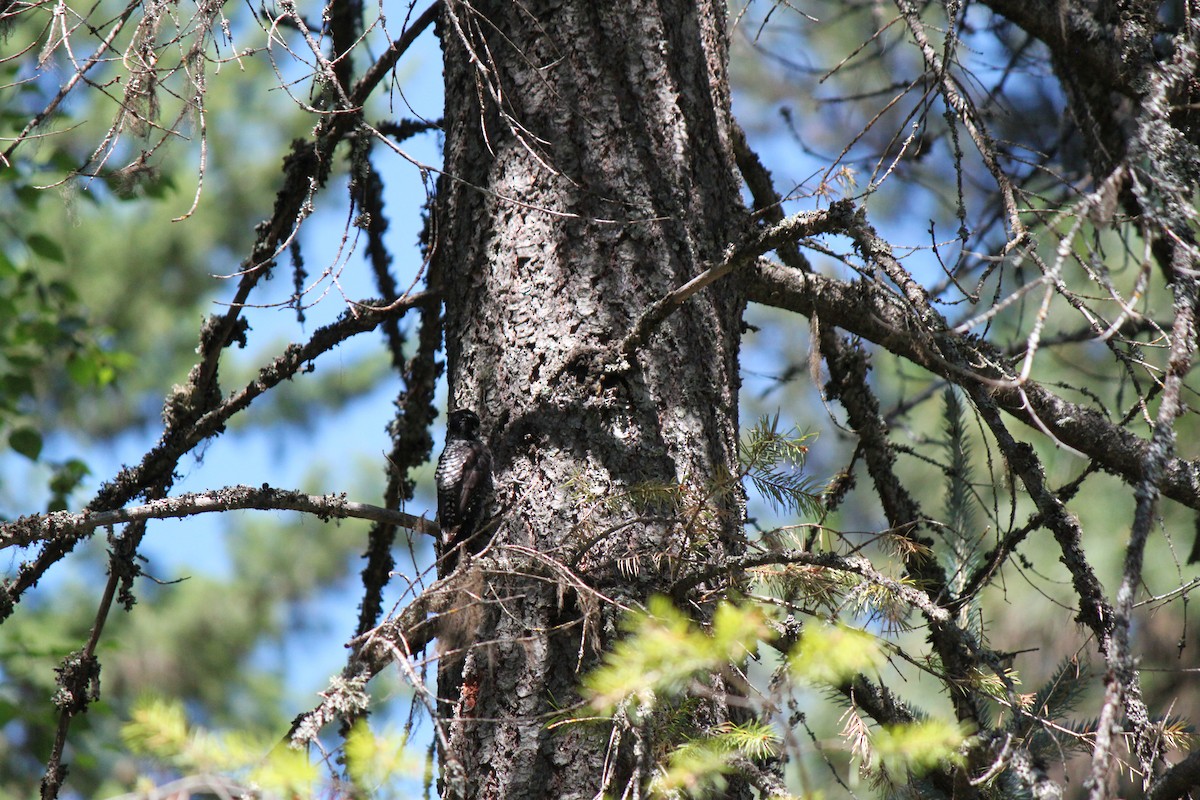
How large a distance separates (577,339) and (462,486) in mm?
465

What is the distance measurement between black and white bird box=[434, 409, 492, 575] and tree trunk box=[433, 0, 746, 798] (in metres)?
0.05

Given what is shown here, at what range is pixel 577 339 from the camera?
2125mm

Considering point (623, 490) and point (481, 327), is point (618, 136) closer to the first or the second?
point (481, 327)

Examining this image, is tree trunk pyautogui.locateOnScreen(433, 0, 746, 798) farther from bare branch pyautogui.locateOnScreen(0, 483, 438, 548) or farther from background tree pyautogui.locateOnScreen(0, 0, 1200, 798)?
bare branch pyautogui.locateOnScreen(0, 483, 438, 548)

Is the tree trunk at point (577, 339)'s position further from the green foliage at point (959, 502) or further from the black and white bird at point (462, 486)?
the green foliage at point (959, 502)

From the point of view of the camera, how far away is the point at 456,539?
2178 millimetres

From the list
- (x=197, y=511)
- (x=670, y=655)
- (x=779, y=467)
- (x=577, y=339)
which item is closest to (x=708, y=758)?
(x=670, y=655)

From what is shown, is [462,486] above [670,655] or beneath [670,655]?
above

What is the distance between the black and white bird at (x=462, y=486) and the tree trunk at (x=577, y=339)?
51 mm

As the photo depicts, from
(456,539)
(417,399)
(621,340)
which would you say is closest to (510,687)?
(456,539)

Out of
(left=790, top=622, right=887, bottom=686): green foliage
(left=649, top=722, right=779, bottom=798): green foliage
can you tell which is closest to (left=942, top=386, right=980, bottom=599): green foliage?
(left=649, top=722, right=779, bottom=798): green foliage

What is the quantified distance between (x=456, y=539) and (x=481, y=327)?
0.47 meters

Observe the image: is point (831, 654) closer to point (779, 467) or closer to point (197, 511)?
point (779, 467)

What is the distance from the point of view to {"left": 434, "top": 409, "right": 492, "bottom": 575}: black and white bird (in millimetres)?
2143
